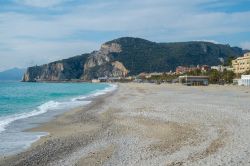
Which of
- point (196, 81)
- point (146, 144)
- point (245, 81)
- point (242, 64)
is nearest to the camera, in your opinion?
point (146, 144)

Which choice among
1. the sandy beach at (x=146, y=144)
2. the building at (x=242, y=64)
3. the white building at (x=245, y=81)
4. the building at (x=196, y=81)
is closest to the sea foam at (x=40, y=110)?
the sandy beach at (x=146, y=144)

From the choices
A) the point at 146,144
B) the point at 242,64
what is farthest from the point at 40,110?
the point at 242,64

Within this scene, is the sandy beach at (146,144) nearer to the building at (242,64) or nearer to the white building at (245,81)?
the white building at (245,81)

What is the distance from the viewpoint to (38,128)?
2206cm

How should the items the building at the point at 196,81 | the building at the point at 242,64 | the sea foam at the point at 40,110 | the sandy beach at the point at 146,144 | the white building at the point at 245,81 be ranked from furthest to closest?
the building at the point at 242,64
the building at the point at 196,81
the white building at the point at 245,81
the sea foam at the point at 40,110
the sandy beach at the point at 146,144

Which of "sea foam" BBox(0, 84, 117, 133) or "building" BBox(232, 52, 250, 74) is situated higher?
"building" BBox(232, 52, 250, 74)

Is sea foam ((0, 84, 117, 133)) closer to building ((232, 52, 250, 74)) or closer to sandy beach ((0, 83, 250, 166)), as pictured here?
sandy beach ((0, 83, 250, 166))

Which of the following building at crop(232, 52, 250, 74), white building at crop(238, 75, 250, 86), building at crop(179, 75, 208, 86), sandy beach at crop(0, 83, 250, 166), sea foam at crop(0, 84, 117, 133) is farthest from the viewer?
building at crop(232, 52, 250, 74)

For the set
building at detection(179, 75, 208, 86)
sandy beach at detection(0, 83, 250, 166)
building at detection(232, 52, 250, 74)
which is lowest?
building at detection(179, 75, 208, 86)

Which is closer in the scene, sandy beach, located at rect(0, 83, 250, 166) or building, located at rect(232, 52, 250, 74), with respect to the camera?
sandy beach, located at rect(0, 83, 250, 166)

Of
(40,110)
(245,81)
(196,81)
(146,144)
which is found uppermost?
(245,81)

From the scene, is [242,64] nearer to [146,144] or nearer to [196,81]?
[196,81]

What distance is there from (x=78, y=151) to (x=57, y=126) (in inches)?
340

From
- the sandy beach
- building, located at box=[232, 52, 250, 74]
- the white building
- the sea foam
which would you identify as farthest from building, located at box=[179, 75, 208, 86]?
the sandy beach
